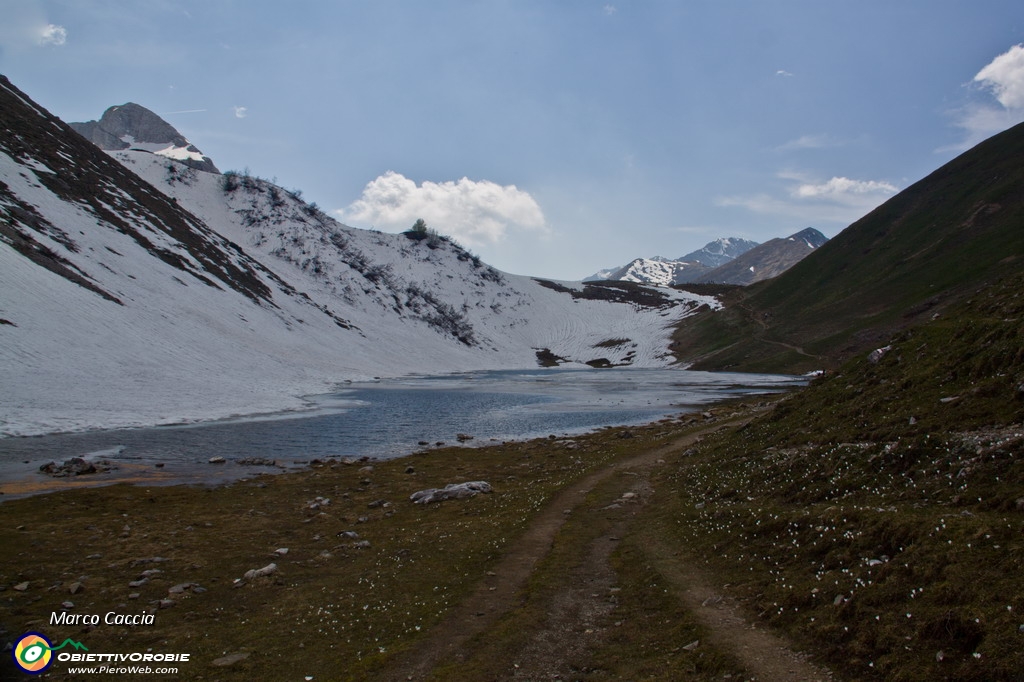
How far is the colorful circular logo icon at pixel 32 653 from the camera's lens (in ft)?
38.6

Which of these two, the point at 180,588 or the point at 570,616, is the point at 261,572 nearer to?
the point at 180,588

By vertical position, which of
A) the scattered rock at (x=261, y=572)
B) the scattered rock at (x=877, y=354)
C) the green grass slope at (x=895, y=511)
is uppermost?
the scattered rock at (x=877, y=354)

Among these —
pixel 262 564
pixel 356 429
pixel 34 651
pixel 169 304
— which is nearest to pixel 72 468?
pixel 262 564

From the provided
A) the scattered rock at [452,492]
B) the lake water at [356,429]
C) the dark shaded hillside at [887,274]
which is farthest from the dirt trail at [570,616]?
the dark shaded hillside at [887,274]

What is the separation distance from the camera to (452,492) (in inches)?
1160

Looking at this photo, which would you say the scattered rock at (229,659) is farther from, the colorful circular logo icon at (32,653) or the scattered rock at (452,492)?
the scattered rock at (452,492)

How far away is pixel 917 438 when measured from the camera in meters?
17.3

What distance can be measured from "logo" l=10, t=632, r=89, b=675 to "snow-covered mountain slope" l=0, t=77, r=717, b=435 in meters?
34.5

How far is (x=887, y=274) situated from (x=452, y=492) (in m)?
143

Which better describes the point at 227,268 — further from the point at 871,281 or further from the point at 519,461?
the point at 871,281

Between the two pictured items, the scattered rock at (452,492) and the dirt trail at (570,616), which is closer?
the dirt trail at (570,616)

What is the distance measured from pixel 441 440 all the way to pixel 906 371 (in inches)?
1387

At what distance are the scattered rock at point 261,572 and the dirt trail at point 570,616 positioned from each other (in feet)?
23.0

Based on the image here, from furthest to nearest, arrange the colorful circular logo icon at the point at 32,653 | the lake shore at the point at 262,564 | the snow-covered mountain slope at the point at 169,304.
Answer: the snow-covered mountain slope at the point at 169,304 → the lake shore at the point at 262,564 → the colorful circular logo icon at the point at 32,653
